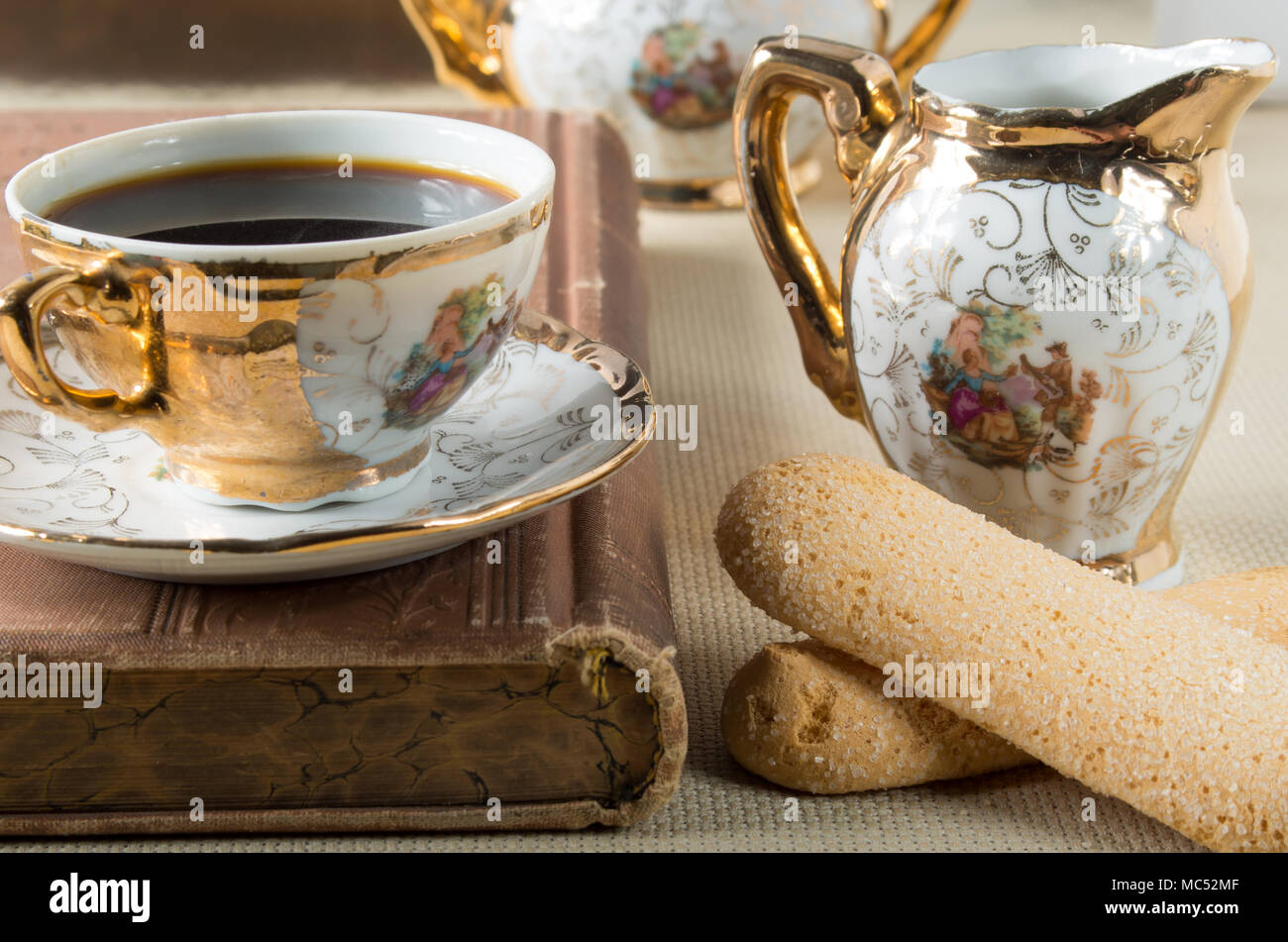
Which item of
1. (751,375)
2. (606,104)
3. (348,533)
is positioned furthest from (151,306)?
(606,104)

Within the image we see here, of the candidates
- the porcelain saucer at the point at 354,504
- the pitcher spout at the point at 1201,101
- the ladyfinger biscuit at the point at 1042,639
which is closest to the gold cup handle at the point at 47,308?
the porcelain saucer at the point at 354,504

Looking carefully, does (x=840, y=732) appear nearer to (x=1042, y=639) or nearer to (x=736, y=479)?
(x=1042, y=639)

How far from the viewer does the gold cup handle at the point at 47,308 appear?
1.19ft

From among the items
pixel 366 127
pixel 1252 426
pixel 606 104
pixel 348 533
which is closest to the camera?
pixel 348 533

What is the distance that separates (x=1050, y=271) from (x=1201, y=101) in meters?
0.07

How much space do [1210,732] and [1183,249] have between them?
0.16m

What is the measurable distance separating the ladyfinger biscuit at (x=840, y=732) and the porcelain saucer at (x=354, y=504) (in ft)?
0.25

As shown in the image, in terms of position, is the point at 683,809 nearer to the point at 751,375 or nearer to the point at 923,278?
the point at 923,278

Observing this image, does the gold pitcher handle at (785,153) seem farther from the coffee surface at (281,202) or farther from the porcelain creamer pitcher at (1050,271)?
the coffee surface at (281,202)

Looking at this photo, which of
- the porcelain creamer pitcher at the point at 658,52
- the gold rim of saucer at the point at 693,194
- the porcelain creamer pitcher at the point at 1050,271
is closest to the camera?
the porcelain creamer pitcher at the point at 1050,271

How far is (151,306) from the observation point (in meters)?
→ 0.37

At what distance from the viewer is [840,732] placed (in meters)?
0.39

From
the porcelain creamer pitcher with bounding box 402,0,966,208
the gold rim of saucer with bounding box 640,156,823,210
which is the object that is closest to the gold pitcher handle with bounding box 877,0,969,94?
the porcelain creamer pitcher with bounding box 402,0,966,208

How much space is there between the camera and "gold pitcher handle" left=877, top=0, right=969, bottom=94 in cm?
91
